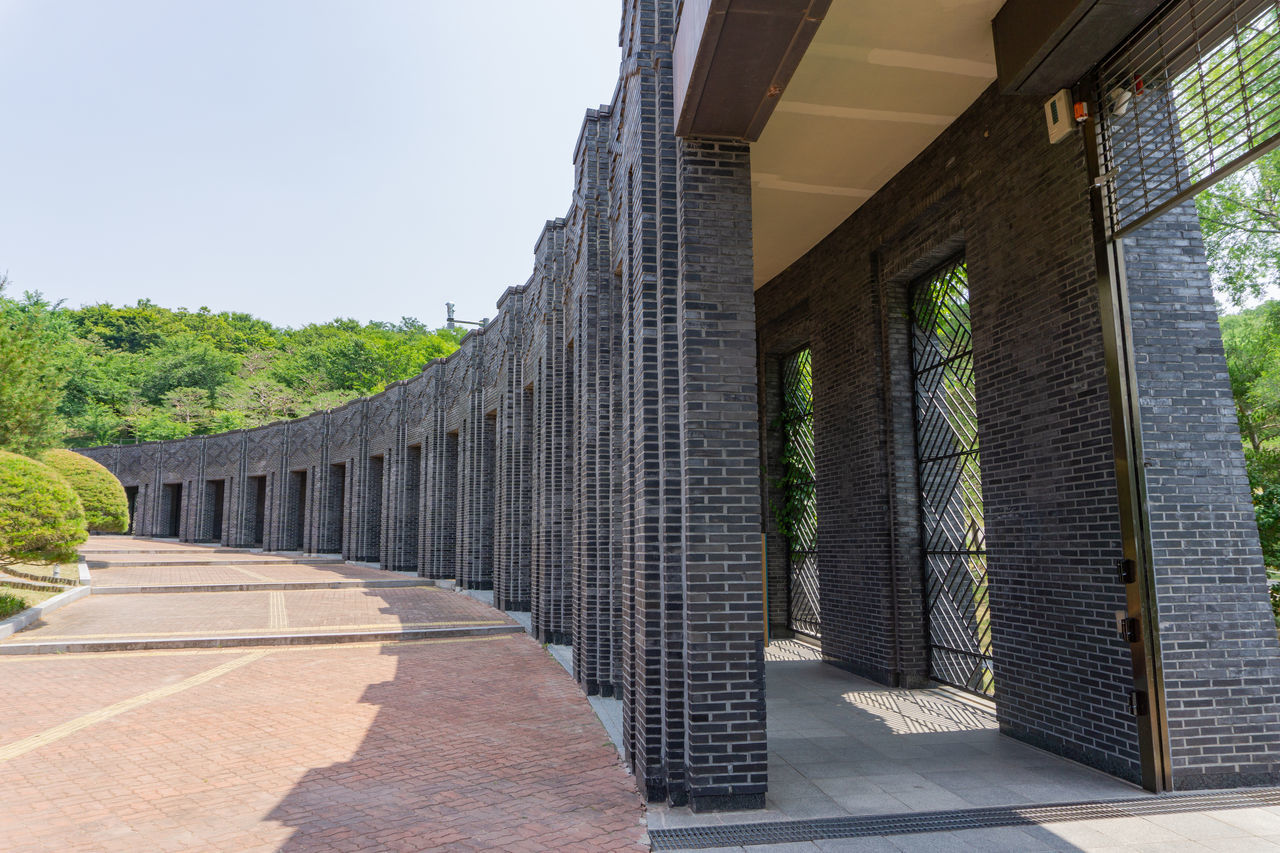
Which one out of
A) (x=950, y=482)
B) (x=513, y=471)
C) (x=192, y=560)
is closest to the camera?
(x=950, y=482)

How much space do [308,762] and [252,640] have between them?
651cm

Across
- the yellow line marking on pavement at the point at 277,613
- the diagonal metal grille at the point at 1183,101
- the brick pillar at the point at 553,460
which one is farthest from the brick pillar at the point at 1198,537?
the yellow line marking on pavement at the point at 277,613

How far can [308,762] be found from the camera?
5730mm

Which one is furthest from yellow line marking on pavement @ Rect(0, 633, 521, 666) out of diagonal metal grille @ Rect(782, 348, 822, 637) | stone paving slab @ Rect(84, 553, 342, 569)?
stone paving slab @ Rect(84, 553, 342, 569)

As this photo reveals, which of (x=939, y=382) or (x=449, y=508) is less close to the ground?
(x=939, y=382)

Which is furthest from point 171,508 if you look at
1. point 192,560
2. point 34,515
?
point 34,515

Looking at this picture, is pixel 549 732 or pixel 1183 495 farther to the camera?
pixel 549 732

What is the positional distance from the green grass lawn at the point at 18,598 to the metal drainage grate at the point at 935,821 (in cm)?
1297

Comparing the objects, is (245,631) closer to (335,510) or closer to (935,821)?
(935,821)

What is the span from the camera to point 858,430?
29.2ft

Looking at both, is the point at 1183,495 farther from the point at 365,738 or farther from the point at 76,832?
the point at 76,832

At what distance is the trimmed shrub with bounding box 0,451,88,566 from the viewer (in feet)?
40.0

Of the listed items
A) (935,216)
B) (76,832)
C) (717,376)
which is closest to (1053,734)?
(717,376)

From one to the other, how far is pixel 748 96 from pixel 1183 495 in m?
3.86
